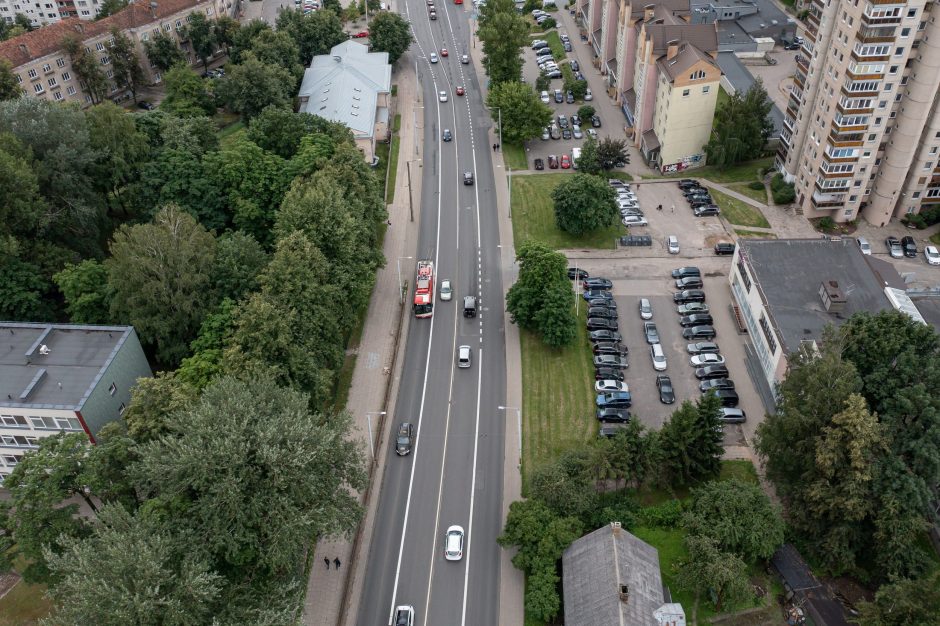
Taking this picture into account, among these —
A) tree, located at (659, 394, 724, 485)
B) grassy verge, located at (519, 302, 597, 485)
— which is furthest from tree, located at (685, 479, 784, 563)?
grassy verge, located at (519, 302, 597, 485)

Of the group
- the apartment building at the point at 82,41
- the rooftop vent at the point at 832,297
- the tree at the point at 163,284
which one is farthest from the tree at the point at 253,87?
the rooftop vent at the point at 832,297

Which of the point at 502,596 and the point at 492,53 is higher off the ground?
the point at 492,53

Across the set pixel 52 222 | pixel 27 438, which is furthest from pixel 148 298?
pixel 52 222

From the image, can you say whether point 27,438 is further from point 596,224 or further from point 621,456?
point 596,224

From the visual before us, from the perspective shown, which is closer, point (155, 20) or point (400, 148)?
point (400, 148)

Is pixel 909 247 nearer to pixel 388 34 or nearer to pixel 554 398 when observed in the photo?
pixel 554 398
